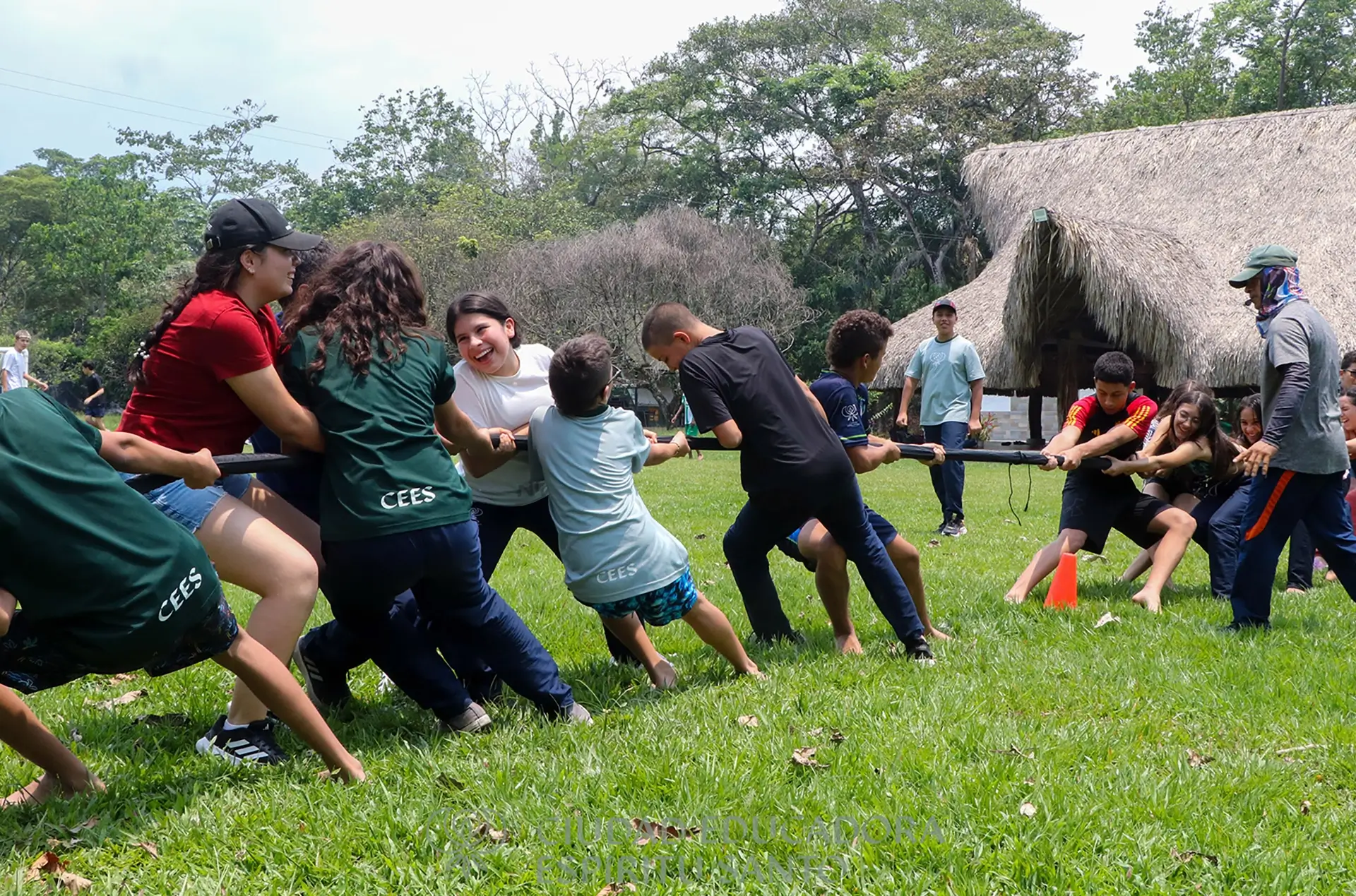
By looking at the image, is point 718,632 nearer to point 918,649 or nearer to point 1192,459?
point 918,649

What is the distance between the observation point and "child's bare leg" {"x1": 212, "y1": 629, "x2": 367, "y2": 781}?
145 inches

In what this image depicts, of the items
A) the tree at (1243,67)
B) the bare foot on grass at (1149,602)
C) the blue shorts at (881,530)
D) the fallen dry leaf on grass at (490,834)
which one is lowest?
the bare foot on grass at (1149,602)

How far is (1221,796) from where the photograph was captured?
3.80m

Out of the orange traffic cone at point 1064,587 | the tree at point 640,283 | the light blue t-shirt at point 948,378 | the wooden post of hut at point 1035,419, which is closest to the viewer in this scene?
the orange traffic cone at point 1064,587

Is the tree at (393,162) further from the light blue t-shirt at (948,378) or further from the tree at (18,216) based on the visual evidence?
the light blue t-shirt at (948,378)

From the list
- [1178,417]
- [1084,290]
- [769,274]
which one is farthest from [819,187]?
[1178,417]

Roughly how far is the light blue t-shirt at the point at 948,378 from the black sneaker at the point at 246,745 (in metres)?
8.62

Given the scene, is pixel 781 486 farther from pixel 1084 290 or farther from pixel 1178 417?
pixel 1084 290

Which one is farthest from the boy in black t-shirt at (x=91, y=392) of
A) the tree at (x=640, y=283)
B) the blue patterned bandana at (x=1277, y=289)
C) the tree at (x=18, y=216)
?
the tree at (x=18, y=216)

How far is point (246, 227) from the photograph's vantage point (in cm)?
410

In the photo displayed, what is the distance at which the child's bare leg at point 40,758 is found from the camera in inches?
143

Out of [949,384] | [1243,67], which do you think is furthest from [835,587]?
[1243,67]

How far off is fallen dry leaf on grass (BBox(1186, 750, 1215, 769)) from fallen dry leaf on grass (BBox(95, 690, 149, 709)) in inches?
171

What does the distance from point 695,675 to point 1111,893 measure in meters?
2.55
